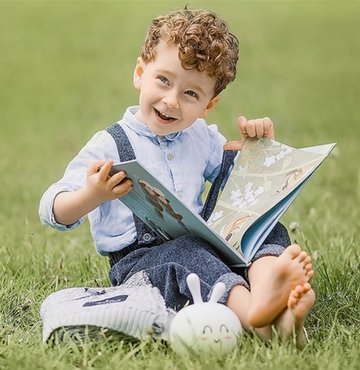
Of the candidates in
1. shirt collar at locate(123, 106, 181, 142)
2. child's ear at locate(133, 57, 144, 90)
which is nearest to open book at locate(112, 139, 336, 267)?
shirt collar at locate(123, 106, 181, 142)

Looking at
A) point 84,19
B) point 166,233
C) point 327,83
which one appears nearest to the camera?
point 166,233

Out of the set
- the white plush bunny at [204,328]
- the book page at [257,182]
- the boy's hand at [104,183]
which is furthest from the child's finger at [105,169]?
the book page at [257,182]

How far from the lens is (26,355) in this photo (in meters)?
2.75

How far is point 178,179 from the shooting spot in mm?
3322

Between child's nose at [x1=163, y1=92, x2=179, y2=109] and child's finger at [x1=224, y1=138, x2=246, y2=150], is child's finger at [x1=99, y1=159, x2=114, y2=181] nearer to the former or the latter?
child's nose at [x1=163, y1=92, x2=179, y2=109]

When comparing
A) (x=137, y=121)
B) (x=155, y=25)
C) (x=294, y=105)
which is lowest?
(x=294, y=105)

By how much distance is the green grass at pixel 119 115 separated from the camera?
2.85m

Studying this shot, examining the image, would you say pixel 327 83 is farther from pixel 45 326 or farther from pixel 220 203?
pixel 45 326

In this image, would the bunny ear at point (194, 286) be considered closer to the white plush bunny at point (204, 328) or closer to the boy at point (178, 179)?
the white plush bunny at point (204, 328)

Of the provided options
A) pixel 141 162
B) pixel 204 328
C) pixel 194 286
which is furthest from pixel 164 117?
pixel 204 328

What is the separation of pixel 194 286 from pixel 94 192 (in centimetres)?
37

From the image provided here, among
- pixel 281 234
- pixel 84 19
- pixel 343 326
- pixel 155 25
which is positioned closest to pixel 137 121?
pixel 155 25

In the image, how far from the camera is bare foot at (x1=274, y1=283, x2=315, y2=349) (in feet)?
9.16

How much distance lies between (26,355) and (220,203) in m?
0.89
